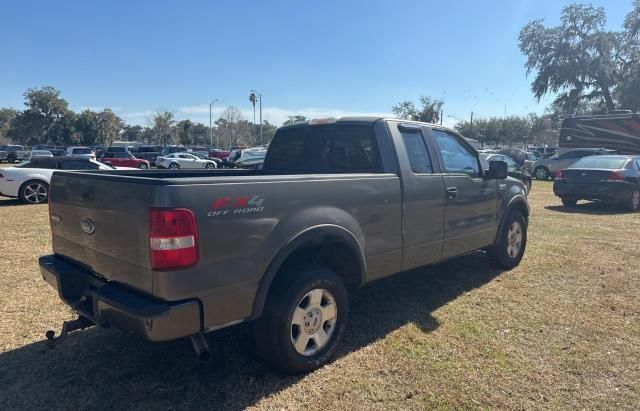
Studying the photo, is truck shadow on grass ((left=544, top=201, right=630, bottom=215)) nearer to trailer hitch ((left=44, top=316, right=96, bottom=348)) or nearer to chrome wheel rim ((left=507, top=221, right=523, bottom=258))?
chrome wheel rim ((left=507, top=221, right=523, bottom=258))

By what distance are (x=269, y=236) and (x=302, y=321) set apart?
756 mm

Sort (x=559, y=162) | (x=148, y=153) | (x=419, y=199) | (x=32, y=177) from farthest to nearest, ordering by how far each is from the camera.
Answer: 1. (x=148, y=153)
2. (x=559, y=162)
3. (x=32, y=177)
4. (x=419, y=199)

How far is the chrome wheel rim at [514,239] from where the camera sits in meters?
6.04

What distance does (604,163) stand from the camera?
1227cm

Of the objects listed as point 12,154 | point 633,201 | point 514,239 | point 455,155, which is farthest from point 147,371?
point 12,154

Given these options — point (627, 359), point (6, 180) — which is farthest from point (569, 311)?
point (6, 180)

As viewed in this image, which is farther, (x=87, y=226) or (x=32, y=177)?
(x=32, y=177)

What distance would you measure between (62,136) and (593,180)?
82608 millimetres

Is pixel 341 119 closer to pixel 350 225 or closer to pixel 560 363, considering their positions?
pixel 350 225


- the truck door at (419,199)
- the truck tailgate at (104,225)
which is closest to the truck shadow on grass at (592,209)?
the truck door at (419,199)

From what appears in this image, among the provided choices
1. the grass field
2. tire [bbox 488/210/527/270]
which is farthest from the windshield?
the grass field

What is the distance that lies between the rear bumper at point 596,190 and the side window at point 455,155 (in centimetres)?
841

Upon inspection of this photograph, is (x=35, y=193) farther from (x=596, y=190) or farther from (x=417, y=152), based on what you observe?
(x=596, y=190)

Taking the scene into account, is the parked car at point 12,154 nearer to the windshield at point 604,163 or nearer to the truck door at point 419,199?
the windshield at point 604,163
